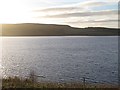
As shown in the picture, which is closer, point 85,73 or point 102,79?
point 102,79

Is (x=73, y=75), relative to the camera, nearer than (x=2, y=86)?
No

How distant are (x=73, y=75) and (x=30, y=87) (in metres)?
27.2

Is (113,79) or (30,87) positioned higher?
(30,87)

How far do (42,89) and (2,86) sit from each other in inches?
105

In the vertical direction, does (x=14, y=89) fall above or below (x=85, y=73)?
above

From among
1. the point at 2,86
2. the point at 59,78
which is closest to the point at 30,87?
the point at 2,86

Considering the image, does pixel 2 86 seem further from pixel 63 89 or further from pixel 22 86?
pixel 63 89

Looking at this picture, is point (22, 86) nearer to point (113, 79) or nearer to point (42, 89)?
point (42, 89)

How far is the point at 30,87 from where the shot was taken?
1608 cm

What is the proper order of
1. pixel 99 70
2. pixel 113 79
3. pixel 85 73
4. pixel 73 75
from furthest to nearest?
pixel 99 70, pixel 85 73, pixel 73 75, pixel 113 79

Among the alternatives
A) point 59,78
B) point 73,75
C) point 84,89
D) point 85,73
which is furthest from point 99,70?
point 84,89

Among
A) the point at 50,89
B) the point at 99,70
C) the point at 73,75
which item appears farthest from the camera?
the point at 99,70

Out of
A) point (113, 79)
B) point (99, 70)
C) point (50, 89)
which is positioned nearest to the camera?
point (50, 89)

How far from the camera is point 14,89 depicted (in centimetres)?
Result: 1579
